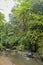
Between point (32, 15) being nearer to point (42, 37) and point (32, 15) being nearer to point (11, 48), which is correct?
point (42, 37)

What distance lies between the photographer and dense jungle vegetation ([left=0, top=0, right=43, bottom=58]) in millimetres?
17188

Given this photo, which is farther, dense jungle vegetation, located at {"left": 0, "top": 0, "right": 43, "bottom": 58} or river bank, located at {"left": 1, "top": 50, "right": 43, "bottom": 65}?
dense jungle vegetation, located at {"left": 0, "top": 0, "right": 43, "bottom": 58}

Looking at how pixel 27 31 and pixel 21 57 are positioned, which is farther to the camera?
pixel 27 31

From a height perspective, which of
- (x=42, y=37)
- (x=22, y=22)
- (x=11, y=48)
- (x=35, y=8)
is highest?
(x=35, y=8)

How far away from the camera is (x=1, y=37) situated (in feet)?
70.1

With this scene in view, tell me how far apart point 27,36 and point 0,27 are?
543cm

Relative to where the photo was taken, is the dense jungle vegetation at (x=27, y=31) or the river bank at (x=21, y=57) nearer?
the river bank at (x=21, y=57)

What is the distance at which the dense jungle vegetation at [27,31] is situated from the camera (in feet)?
56.4

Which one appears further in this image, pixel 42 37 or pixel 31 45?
pixel 31 45

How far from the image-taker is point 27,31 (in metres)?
18.4

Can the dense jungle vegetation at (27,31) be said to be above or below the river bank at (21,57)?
above

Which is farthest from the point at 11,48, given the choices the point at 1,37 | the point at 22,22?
the point at 22,22

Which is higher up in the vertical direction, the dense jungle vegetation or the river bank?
the dense jungle vegetation

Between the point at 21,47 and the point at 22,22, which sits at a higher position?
the point at 22,22
